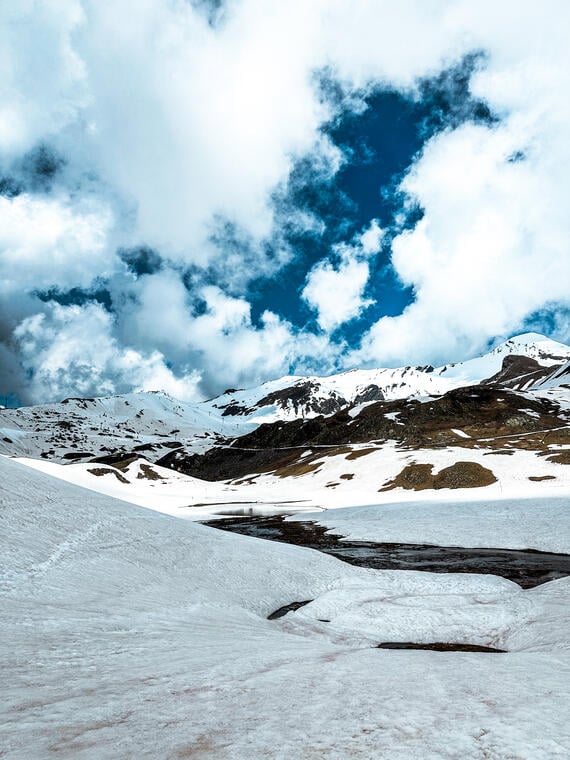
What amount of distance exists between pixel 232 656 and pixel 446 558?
28.9 metres

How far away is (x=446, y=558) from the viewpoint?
32.8 meters

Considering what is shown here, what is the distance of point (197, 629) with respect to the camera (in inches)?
439

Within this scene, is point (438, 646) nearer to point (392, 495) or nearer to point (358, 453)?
point (392, 495)

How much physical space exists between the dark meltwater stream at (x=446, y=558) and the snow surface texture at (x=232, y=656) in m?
7.82

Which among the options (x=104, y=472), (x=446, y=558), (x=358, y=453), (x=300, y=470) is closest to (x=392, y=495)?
(x=358, y=453)

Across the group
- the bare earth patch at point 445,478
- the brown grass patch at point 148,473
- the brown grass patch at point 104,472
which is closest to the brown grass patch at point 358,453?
the bare earth patch at point 445,478

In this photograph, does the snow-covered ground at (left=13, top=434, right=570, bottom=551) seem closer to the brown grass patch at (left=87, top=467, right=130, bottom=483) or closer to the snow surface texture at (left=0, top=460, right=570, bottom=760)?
the brown grass patch at (left=87, top=467, right=130, bottom=483)

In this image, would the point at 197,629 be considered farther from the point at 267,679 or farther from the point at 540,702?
the point at 540,702

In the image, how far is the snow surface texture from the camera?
177 inches

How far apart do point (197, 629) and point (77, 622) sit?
2967mm

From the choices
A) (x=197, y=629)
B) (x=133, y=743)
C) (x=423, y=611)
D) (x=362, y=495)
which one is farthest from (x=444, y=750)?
(x=362, y=495)

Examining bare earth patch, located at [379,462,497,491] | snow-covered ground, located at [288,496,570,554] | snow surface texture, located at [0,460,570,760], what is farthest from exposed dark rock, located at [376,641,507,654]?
bare earth patch, located at [379,462,497,491]

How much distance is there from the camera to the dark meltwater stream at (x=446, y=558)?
27.4 meters

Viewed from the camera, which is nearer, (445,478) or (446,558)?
(446,558)
